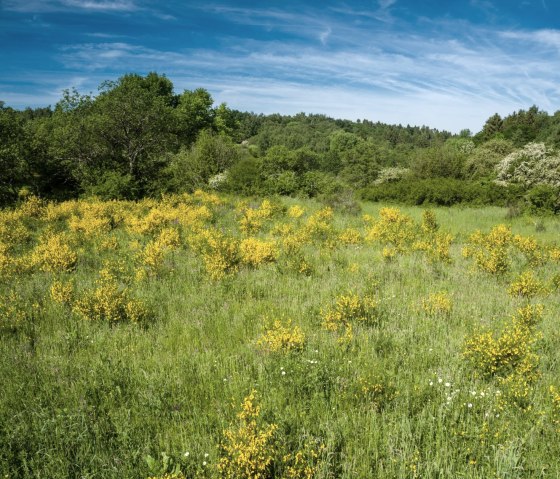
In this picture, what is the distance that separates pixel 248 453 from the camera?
289cm

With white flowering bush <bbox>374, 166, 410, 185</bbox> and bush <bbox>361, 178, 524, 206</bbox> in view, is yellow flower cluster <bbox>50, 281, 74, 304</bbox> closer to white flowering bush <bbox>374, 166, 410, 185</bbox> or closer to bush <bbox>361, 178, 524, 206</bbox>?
bush <bbox>361, 178, 524, 206</bbox>

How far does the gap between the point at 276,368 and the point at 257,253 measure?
5318 mm

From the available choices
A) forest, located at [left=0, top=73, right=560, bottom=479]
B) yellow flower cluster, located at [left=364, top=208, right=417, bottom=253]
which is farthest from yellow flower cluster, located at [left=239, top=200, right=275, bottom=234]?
yellow flower cluster, located at [left=364, top=208, right=417, bottom=253]

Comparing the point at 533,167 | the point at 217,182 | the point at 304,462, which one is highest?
Result: the point at 533,167

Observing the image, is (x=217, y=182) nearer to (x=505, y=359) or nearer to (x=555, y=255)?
(x=555, y=255)

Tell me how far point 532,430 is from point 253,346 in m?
3.29

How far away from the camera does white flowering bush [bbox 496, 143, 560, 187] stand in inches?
949

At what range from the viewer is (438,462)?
2.97 metres

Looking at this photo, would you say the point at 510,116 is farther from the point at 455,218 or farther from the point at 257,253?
the point at 257,253

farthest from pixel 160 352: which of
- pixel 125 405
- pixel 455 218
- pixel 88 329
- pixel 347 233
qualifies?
pixel 455 218

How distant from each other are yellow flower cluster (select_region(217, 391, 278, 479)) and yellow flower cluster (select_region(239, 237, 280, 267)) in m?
6.29

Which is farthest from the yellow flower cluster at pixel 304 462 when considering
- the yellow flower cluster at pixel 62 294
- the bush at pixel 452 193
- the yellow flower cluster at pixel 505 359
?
the bush at pixel 452 193

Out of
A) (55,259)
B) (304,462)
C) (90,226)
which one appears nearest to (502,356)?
(304,462)

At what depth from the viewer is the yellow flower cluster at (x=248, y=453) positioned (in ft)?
9.45
